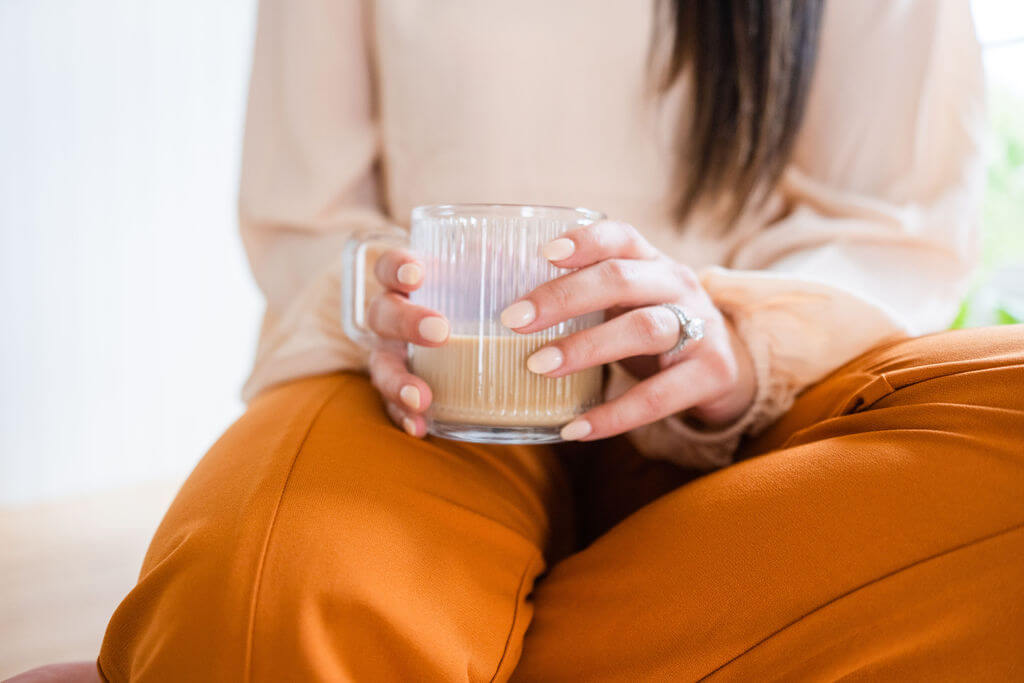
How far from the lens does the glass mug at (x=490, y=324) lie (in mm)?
606

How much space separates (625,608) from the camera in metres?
0.58

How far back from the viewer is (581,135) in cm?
101

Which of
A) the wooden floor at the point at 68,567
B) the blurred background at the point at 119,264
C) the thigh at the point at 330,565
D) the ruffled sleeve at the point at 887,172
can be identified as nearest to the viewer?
the thigh at the point at 330,565

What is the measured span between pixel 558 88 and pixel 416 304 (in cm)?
46

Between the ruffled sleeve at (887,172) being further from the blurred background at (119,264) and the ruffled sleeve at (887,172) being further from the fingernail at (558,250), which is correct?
the blurred background at (119,264)

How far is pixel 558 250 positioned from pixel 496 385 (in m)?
0.12

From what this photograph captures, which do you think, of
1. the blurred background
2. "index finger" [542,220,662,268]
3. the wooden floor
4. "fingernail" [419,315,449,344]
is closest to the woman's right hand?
"fingernail" [419,315,449,344]

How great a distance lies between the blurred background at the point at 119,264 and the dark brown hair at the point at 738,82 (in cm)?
90

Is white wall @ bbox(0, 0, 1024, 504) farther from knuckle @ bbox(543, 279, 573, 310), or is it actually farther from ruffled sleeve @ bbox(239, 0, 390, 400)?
knuckle @ bbox(543, 279, 573, 310)

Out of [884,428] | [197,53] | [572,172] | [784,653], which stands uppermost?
[197,53]

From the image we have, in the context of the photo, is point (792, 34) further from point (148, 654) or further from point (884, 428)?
point (148, 654)

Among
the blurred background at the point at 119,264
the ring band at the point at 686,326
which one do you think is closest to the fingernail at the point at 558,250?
the ring band at the point at 686,326

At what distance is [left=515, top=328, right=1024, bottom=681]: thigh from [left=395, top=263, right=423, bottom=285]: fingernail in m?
0.26

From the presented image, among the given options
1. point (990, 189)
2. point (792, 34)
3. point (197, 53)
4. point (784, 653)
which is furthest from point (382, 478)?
point (990, 189)
